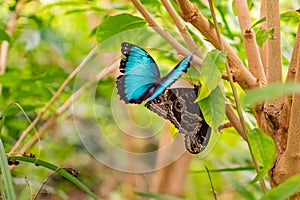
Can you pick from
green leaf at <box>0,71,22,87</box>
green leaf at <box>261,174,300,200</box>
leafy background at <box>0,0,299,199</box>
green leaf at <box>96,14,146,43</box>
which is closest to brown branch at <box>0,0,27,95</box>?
leafy background at <box>0,0,299,199</box>

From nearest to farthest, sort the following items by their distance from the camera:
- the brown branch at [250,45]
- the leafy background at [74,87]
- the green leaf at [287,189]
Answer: the green leaf at [287,189], the brown branch at [250,45], the leafy background at [74,87]

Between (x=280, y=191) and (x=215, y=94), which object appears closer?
(x=280, y=191)

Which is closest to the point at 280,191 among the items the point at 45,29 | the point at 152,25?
the point at 152,25

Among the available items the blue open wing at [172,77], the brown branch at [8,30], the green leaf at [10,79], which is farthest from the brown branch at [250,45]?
the brown branch at [8,30]

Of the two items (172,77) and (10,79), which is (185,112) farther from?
(10,79)

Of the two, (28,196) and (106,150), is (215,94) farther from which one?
(106,150)

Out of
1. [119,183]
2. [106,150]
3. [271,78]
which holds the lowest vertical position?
[119,183]

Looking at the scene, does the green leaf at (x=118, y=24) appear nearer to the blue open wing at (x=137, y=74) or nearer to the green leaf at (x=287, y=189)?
the blue open wing at (x=137, y=74)
